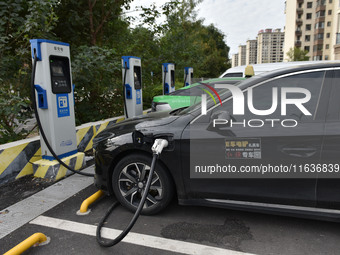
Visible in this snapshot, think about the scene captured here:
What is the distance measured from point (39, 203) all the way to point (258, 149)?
2.69 m

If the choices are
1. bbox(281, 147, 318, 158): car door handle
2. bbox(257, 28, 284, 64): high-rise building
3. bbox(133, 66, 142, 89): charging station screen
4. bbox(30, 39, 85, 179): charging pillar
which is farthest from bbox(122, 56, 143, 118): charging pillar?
bbox(257, 28, 284, 64): high-rise building

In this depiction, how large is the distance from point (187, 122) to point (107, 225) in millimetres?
1371

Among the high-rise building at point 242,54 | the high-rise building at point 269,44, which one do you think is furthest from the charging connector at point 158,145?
the high-rise building at point 242,54

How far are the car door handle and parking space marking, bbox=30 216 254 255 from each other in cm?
100

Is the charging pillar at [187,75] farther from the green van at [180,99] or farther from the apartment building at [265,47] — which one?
the apartment building at [265,47]

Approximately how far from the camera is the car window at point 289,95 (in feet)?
8.87

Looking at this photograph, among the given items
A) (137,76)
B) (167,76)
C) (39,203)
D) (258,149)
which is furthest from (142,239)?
(167,76)

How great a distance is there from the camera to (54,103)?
171 inches

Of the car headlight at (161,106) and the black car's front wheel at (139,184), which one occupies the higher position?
the car headlight at (161,106)

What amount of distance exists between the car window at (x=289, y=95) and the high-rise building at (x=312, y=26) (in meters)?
67.7

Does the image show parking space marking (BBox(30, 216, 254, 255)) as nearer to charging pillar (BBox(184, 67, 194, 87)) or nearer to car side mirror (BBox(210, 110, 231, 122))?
car side mirror (BBox(210, 110, 231, 122))

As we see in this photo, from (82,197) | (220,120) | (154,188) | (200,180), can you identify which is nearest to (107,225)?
(154,188)

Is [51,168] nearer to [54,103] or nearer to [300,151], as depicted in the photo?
[54,103]

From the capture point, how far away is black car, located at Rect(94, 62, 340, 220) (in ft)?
8.55
